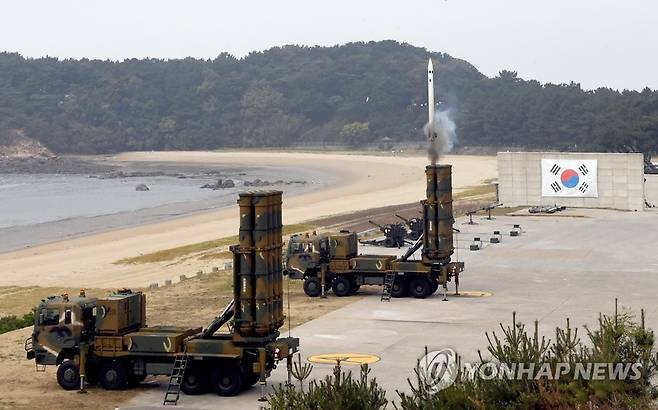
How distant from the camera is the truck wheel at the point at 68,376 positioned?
93.4 ft

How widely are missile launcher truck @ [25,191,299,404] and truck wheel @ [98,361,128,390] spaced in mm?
26

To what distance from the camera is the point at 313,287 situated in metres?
43.8

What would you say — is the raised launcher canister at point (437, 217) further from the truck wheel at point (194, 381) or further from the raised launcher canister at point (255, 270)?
the truck wheel at point (194, 381)

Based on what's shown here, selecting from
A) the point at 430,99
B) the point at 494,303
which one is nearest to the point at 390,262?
the point at 494,303

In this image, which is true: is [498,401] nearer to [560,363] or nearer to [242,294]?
[560,363]

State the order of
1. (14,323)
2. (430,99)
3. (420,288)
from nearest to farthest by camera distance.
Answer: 1. (14,323)
2. (420,288)
3. (430,99)

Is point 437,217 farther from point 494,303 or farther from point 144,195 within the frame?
point 144,195

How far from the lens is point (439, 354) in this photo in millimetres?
30219

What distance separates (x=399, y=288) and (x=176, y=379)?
17.0 metres

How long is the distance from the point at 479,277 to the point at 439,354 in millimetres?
18477

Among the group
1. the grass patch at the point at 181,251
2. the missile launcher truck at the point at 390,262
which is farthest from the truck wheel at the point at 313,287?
the grass patch at the point at 181,251

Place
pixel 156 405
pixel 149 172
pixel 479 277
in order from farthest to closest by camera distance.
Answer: pixel 149 172
pixel 479 277
pixel 156 405

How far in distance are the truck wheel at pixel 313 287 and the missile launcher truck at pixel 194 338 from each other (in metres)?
15.3

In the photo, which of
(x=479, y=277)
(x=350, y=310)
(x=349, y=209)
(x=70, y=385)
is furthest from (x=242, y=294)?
(x=349, y=209)
